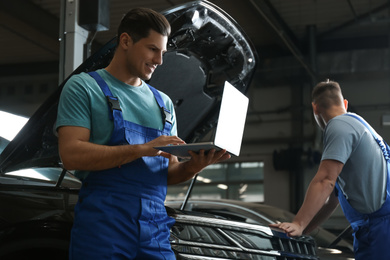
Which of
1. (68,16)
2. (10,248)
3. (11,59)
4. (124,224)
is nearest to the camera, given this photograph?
(124,224)

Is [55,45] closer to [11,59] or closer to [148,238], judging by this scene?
[11,59]

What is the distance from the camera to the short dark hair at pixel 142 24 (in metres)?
1.89

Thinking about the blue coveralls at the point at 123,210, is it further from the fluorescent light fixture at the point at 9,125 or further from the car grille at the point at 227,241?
the fluorescent light fixture at the point at 9,125

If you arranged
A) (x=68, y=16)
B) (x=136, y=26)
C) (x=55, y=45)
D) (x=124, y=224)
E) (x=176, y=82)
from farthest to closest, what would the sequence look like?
(x=55, y=45), (x=68, y=16), (x=176, y=82), (x=136, y=26), (x=124, y=224)

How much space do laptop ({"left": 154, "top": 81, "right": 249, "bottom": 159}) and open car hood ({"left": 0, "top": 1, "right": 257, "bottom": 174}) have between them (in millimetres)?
648

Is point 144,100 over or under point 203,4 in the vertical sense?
under

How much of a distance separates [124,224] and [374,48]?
11.1 meters

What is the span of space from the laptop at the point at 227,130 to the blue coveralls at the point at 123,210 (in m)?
0.14

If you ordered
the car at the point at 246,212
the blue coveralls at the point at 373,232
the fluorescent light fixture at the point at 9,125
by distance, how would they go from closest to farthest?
the blue coveralls at the point at 373,232 < the fluorescent light fixture at the point at 9,125 < the car at the point at 246,212

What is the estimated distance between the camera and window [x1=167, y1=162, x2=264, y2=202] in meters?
14.7

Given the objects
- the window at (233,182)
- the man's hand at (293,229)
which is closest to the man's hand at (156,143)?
the man's hand at (293,229)

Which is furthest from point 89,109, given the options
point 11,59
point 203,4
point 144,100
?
point 11,59

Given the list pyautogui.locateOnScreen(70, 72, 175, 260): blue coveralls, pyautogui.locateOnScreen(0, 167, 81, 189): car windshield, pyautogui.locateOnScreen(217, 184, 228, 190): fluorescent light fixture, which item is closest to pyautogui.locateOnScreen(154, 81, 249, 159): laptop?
pyautogui.locateOnScreen(70, 72, 175, 260): blue coveralls

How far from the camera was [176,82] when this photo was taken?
2947mm
